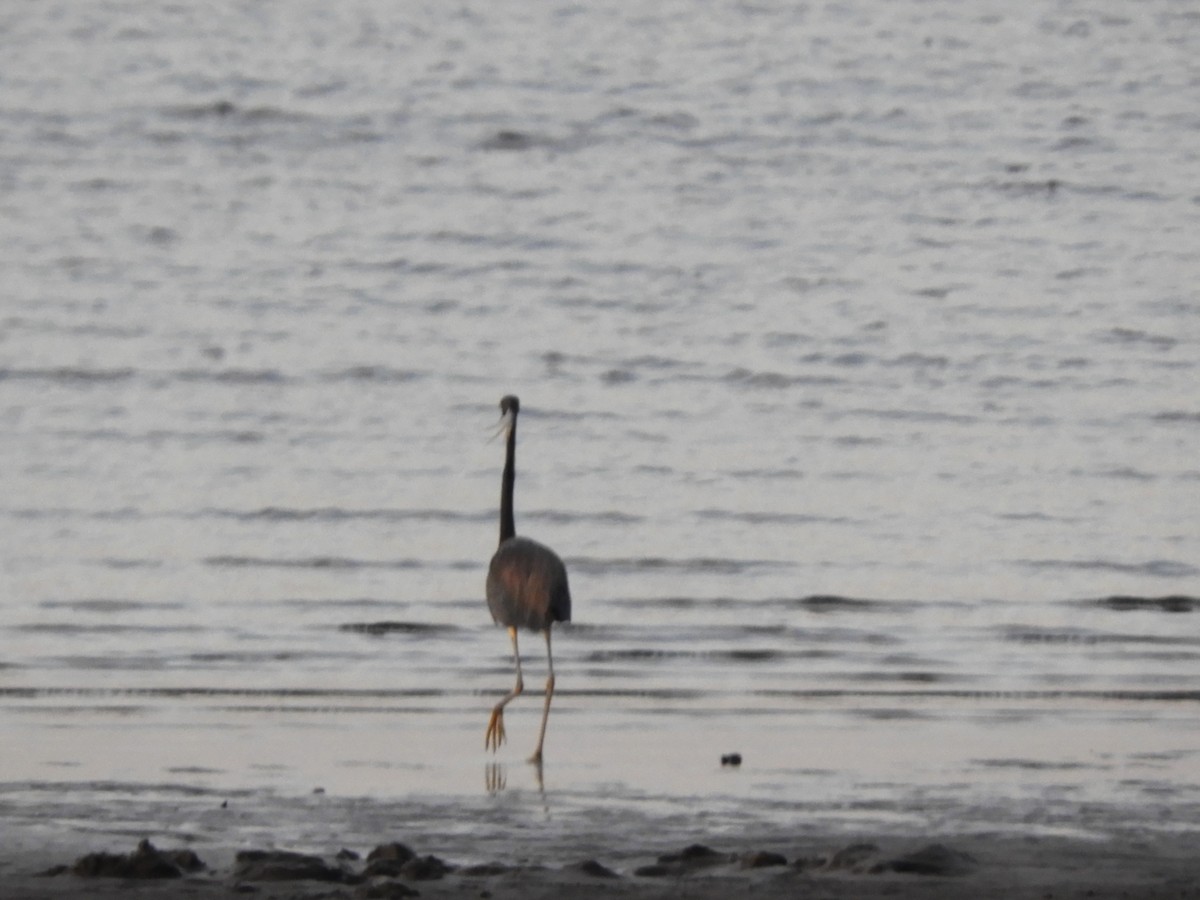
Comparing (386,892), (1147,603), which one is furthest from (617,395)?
(386,892)

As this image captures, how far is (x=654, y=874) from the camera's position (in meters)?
7.46

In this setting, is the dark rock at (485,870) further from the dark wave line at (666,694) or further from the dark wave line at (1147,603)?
the dark wave line at (1147,603)

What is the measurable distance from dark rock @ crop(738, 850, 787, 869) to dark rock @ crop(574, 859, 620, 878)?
41cm

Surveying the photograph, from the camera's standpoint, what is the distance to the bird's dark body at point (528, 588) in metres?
11.7

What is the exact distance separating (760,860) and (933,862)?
54 cm

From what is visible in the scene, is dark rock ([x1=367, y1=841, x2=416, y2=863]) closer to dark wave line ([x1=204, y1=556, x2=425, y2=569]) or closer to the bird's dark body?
the bird's dark body

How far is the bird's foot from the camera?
429 inches

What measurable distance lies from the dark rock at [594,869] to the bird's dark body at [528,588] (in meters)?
4.16

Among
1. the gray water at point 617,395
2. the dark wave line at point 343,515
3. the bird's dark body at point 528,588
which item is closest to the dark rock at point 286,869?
the gray water at point 617,395

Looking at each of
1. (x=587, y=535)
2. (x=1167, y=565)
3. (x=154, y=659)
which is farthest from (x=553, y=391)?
(x=154, y=659)

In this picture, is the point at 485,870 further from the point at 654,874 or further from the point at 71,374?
the point at 71,374

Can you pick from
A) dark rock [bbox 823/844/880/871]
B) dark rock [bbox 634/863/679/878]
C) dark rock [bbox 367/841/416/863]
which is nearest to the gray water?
dark rock [bbox 823/844/880/871]

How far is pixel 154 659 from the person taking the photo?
13.4m

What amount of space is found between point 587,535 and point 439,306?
11.5 meters
